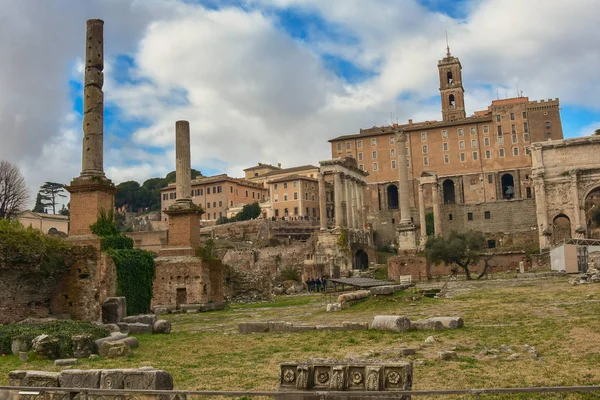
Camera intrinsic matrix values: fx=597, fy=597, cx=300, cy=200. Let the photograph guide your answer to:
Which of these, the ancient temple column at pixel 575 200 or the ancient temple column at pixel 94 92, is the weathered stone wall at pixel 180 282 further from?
the ancient temple column at pixel 575 200

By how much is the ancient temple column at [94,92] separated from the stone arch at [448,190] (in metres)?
74.0

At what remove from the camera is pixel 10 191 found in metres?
56.6

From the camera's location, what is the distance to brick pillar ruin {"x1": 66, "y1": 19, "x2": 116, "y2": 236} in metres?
19.5

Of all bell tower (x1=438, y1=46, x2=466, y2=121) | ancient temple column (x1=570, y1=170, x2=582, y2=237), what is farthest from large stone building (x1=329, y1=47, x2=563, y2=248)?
ancient temple column (x1=570, y1=170, x2=582, y2=237)

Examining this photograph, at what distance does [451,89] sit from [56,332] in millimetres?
99610

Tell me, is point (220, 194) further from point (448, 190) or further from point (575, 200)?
point (575, 200)

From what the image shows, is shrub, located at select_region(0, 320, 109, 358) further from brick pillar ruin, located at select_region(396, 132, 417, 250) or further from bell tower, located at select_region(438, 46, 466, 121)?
bell tower, located at select_region(438, 46, 466, 121)

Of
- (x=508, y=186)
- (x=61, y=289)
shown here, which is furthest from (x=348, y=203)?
(x=61, y=289)

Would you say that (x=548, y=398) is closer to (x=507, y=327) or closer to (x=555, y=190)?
(x=507, y=327)

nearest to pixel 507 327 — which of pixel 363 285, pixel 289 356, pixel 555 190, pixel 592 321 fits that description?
pixel 592 321

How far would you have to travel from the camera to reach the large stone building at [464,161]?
81500 millimetres

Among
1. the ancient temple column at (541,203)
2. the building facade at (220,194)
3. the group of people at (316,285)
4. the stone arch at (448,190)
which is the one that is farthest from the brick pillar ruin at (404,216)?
the building facade at (220,194)

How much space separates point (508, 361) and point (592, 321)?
196 inches

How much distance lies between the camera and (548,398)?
6.65m
